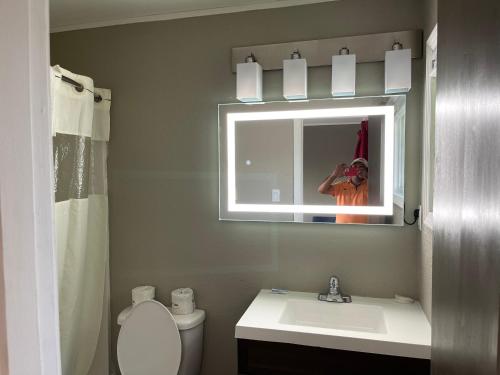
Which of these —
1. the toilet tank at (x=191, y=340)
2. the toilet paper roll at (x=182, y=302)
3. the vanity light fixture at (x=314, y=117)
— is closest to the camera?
the vanity light fixture at (x=314, y=117)

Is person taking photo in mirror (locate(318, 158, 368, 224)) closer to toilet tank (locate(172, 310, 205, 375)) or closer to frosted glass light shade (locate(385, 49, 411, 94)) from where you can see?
frosted glass light shade (locate(385, 49, 411, 94))

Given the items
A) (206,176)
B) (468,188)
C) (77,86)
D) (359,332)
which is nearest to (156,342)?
(206,176)

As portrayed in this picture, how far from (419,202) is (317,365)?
3.06 ft

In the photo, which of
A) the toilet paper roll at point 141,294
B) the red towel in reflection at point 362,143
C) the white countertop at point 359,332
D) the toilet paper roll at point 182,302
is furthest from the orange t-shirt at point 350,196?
the toilet paper roll at point 141,294

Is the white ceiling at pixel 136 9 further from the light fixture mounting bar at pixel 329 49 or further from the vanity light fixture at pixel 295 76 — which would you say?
the vanity light fixture at pixel 295 76

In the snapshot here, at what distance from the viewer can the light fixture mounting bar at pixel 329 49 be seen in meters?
1.79

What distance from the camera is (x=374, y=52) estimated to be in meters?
1.83

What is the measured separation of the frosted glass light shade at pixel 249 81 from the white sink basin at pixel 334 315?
1119 millimetres

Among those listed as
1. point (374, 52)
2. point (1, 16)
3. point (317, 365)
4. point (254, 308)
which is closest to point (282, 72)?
point (374, 52)

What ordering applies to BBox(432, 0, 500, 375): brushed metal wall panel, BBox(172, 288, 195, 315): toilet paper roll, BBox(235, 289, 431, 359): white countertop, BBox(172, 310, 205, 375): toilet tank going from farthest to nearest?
BBox(172, 288, 195, 315): toilet paper roll < BBox(172, 310, 205, 375): toilet tank < BBox(235, 289, 431, 359): white countertop < BBox(432, 0, 500, 375): brushed metal wall panel

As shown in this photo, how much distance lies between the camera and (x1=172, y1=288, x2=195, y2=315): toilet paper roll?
6.83ft

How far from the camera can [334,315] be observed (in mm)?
1867

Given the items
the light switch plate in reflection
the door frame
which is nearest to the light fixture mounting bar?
the light switch plate in reflection

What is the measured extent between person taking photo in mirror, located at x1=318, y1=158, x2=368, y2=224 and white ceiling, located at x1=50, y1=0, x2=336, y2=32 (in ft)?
2.93
